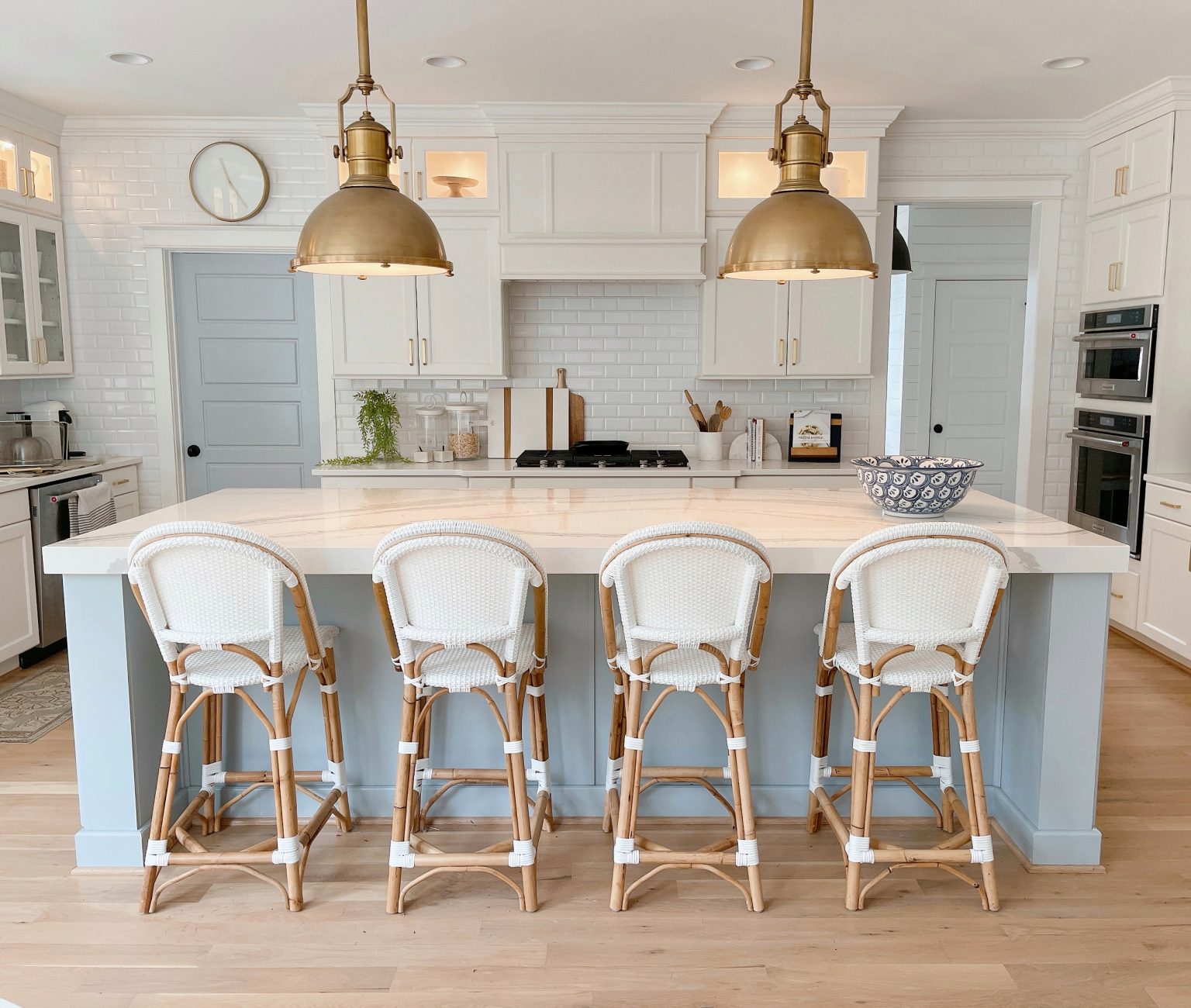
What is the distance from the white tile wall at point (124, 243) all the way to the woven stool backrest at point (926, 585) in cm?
401

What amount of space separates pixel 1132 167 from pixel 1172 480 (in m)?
1.58

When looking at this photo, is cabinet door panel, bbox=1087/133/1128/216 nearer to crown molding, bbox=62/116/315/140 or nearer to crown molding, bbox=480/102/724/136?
crown molding, bbox=480/102/724/136

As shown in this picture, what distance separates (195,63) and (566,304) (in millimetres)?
2126

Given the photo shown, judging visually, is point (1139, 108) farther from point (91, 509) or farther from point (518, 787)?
point (91, 509)

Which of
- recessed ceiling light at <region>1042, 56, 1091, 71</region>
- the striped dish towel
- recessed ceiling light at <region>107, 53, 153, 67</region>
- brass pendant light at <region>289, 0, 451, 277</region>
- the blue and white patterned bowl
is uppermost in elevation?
recessed ceiling light at <region>107, 53, 153, 67</region>

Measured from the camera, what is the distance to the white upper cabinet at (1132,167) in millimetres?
4465

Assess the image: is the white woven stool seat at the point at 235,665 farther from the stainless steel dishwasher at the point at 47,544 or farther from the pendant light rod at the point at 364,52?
the stainless steel dishwasher at the point at 47,544

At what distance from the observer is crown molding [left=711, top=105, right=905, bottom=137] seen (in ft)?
15.9

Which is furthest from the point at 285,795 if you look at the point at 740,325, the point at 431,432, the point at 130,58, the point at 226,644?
the point at 740,325

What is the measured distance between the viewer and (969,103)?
4773 mm

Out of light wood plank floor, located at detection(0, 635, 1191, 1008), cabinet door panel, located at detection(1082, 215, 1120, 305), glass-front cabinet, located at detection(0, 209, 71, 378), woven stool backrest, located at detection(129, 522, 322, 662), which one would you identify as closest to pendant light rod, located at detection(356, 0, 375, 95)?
woven stool backrest, located at detection(129, 522, 322, 662)

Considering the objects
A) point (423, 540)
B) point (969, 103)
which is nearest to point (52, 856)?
point (423, 540)

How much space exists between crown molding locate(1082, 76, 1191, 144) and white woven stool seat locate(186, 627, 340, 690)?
4.43 m

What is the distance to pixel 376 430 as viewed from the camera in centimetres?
520
